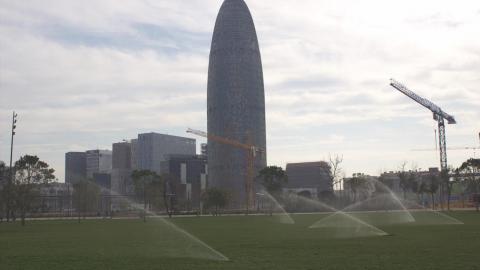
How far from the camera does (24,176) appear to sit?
103 m

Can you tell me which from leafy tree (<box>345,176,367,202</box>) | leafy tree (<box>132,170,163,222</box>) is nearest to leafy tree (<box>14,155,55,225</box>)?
leafy tree (<box>132,170,163,222</box>)

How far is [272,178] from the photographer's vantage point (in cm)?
17800

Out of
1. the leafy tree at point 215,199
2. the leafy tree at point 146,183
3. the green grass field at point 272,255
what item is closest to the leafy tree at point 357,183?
the leafy tree at point 215,199

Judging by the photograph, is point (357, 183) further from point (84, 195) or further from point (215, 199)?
point (84, 195)

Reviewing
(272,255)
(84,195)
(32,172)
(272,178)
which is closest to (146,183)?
(84,195)

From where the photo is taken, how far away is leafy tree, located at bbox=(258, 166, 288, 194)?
17538 cm

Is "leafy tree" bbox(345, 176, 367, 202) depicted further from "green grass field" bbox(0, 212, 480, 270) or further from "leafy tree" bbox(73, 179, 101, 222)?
"green grass field" bbox(0, 212, 480, 270)

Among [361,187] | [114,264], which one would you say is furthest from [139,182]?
[114,264]

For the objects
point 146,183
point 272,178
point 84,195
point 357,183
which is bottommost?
point 84,195

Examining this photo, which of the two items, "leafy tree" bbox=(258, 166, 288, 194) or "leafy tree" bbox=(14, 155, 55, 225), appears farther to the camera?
"leafy tree" bbox=(258, 166, 288, 194)

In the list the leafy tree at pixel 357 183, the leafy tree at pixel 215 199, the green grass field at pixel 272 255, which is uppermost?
the leafy tree at pixel 357 183

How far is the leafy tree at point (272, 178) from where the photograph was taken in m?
175

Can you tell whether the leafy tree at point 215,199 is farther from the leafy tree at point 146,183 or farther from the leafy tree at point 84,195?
the leafy tree at point 84,195

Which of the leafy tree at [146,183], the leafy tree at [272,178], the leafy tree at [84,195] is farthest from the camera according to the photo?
the leafy tree at [272,178]
